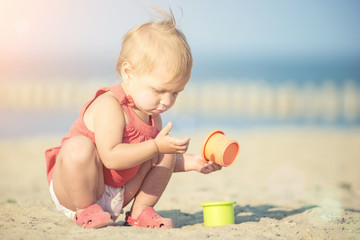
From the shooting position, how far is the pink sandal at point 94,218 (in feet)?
7.53

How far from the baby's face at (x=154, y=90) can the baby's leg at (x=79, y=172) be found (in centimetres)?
38

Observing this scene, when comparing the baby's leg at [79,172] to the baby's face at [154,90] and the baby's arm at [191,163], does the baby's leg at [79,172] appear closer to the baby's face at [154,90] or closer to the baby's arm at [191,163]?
the baby's face at [154,90]

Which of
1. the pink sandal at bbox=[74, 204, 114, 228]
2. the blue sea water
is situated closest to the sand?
the pink sandal at bbox=[74, 204, 114, 228]

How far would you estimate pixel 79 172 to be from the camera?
2293 mm

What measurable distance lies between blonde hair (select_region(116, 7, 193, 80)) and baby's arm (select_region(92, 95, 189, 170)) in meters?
0.31

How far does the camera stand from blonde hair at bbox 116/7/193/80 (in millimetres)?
2340

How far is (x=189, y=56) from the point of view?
2400 millimetres

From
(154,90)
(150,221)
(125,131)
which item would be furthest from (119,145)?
(150,221)

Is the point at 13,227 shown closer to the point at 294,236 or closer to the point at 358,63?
the point at 294,236

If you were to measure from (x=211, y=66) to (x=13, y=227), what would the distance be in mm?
26527

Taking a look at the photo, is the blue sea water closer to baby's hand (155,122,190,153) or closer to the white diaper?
the white diaper

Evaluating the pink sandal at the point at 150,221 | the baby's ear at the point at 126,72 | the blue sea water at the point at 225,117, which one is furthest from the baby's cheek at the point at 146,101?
the blue sea water at the point at 225,117

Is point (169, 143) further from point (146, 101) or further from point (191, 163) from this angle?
point (191, 163)

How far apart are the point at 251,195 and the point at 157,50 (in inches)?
88.4
